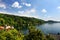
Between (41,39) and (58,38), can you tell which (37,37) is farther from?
(58,38)

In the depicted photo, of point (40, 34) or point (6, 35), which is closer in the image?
point (40, 34)

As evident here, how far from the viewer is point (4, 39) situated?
21.8 metres

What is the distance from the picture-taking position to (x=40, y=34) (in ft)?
70.5

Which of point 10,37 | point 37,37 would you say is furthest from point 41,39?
point 10,37

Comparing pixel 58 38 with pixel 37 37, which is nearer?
pixel 37 37

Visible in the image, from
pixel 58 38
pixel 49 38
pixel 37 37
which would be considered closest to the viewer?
pixel 37 37

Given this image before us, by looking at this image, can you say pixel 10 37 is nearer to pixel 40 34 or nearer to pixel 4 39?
pixel 4 39

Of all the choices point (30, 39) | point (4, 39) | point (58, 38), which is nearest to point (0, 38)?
point (4, 39)

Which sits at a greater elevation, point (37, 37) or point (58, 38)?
point (37, 37)

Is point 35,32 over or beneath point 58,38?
over

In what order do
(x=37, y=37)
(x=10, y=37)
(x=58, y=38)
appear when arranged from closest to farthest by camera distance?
(x=37, y=37) < (x=10, y=37) < (x=58, y=38)

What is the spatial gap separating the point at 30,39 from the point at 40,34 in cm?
130

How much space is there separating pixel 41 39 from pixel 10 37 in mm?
4051

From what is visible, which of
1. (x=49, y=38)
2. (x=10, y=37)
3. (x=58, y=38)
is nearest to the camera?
(x=10, y=37)
